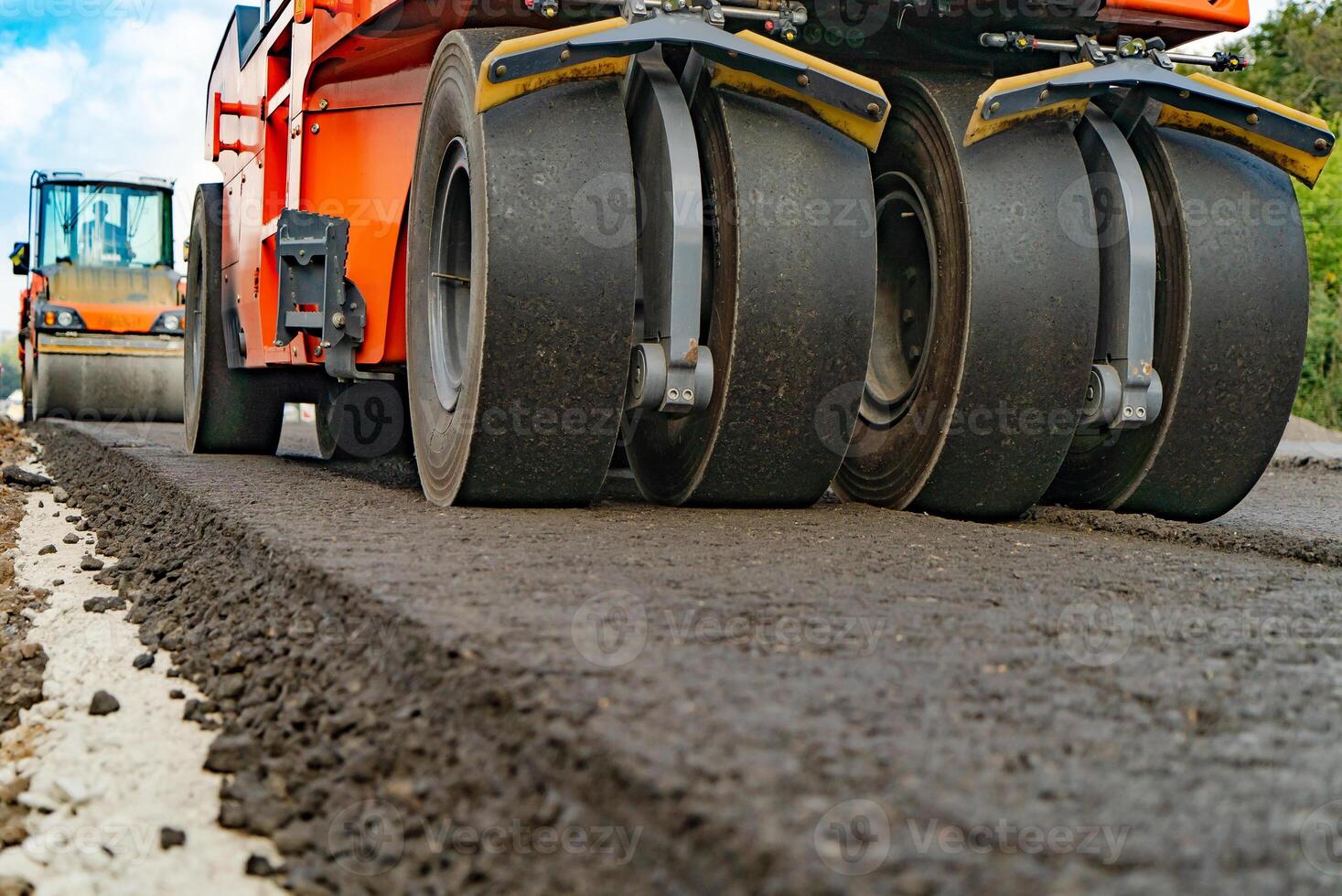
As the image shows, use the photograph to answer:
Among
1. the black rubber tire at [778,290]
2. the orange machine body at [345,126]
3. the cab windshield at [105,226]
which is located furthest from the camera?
the cab windshield at [105,226]

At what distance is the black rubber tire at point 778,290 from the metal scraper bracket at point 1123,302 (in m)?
0.69

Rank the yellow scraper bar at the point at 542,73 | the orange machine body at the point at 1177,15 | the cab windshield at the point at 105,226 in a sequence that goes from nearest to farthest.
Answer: the yellow scraper bar at the point at 542,73
the orange machine body at the point at 1177,15
the cab windshield at the point at 105,226

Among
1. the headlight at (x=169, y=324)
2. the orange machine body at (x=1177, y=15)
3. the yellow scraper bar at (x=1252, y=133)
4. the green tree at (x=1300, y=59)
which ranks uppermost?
the green tree at (x=1300, y=59)

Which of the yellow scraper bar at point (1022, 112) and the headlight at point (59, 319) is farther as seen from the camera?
the headlight at point (59, 319)

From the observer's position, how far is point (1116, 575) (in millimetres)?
2729

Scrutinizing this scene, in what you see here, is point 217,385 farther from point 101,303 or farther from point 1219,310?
point 101,303

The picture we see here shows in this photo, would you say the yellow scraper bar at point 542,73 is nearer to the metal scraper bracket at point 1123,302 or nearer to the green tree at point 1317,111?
the metal scraper bracket at point 1123,302

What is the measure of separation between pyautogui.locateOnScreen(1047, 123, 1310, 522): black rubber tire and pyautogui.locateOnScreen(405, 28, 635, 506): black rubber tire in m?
1.52

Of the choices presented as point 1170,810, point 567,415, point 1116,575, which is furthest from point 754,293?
point 1170,810

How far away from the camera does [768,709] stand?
159cm

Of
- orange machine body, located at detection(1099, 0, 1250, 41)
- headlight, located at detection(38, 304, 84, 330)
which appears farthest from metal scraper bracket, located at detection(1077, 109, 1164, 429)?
headlight, located at detection(38, 304, 84, 330)

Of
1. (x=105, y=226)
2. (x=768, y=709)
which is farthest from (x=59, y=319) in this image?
(x=768, y=709)

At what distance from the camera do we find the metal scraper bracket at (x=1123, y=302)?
3.60 metres

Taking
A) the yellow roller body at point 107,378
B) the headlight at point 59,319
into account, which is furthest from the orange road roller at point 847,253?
the headlight at point 59,319
